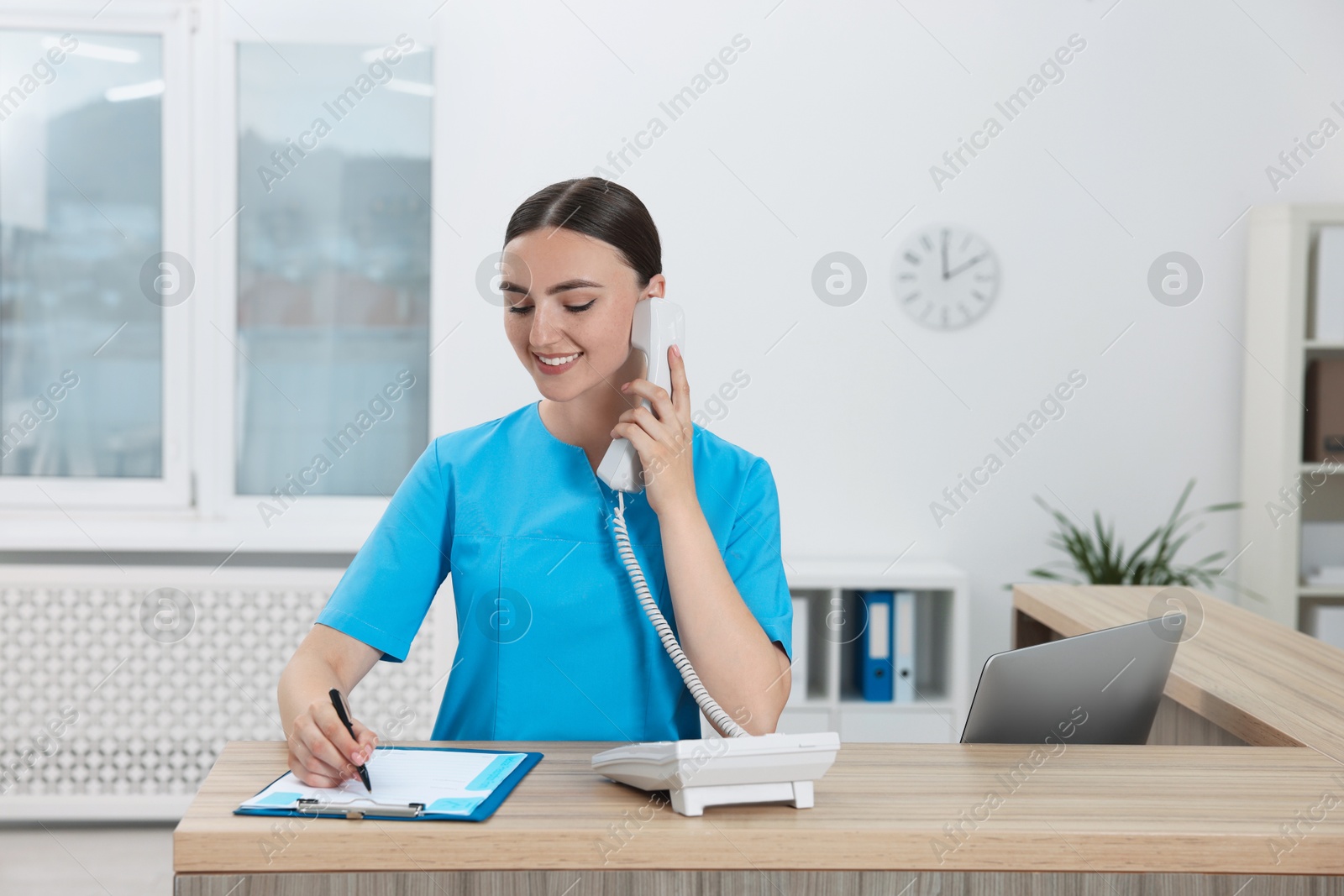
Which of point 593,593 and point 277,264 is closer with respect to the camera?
point 593,593

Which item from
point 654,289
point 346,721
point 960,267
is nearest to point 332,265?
point 960,267

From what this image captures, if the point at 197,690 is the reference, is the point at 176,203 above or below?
above

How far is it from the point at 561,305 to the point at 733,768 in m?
0.61

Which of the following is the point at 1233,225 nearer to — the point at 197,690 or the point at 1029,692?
the point at 1029,692

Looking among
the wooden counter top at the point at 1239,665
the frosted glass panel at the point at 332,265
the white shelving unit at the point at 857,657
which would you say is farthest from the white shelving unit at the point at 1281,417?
the frosted glass panel at the point at 332,265

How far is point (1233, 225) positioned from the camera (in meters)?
3.33

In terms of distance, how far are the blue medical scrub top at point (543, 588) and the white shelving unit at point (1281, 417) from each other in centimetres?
248

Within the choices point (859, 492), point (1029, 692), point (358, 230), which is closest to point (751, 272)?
point (859, 492)

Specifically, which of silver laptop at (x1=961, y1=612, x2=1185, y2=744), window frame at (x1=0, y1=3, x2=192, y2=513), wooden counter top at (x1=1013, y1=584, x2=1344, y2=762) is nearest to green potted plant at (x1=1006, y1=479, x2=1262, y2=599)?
wooden counter top at (x1=1013, y1=584, x2=1344, y2=762)

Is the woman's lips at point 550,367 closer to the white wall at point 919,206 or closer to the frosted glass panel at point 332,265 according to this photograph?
the white wall at point 919,206

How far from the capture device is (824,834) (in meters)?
0.86

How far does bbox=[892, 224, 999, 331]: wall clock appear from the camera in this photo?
3287 millimetres

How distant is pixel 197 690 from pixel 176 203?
4.83ft

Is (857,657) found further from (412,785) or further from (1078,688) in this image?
(412,785)
